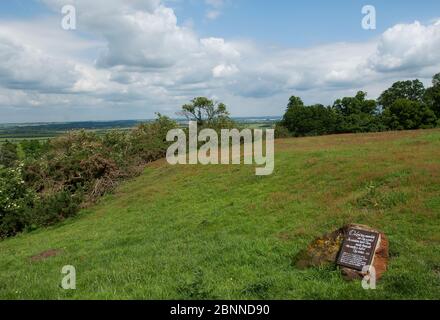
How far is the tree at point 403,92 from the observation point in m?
76.1

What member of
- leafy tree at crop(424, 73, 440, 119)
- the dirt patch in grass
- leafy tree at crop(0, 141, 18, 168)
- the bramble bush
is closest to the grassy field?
the dirt patch in grass

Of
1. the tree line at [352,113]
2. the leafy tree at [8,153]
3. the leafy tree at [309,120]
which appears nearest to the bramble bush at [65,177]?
the tree line at [352,113]

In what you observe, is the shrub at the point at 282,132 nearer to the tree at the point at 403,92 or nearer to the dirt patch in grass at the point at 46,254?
→ the tree at the point at 403,92

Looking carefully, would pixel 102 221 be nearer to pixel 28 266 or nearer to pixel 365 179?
pixel 28 266

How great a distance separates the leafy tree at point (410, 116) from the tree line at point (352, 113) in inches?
34.0

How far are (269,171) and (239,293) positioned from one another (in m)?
14.8

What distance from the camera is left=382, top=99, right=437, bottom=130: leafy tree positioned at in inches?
2429

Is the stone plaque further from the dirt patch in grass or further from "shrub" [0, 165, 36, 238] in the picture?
"shrub" [0, 165, 36, 238]

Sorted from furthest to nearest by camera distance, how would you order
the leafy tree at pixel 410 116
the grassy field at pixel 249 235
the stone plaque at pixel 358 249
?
1. the leafy tree at pixel 410 116
2. the stone plaque at pixel 358 249
3. the grassy field at pixel 249 235

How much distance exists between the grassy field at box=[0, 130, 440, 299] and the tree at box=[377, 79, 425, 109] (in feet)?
192

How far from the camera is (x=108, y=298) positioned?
24.9ft

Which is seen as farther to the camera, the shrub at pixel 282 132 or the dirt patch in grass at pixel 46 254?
the shrub at pixel 282 132

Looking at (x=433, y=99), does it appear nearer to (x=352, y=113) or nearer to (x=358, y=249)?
(x=352, y=113)

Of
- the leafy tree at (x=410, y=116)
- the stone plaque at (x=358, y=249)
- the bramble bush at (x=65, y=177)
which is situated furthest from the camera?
the leafy tree at (x=410, y=116)
